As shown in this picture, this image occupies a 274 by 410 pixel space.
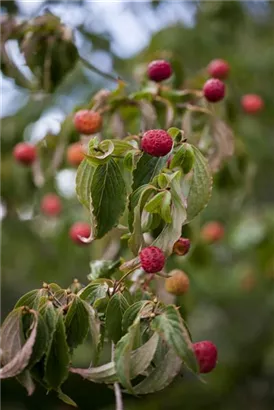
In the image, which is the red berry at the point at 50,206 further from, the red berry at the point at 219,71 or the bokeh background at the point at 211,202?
the red berry at the point at 219,71

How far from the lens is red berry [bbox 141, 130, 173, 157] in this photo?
5.45 ft

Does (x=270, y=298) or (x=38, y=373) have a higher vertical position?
(x=38, y=373)

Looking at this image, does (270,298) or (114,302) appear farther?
(270,298)

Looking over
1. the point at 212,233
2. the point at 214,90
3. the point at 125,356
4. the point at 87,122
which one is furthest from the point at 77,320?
the point at 212,233

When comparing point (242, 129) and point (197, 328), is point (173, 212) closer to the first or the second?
point (242, 129)

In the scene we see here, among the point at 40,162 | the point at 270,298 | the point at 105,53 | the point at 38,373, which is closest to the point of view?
the point at 38,373

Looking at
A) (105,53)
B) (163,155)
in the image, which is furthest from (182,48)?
(163,155)

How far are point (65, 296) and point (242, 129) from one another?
397cm

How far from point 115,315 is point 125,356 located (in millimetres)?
212

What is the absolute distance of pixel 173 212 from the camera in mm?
1592

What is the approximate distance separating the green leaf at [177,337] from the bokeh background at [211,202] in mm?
1108

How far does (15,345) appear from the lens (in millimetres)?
1481

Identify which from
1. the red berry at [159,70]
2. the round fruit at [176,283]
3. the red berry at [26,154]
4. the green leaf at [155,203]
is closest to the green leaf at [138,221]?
the green leaf at [155,203]

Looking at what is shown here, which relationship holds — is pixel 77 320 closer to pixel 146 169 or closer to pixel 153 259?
pixel 153 259
